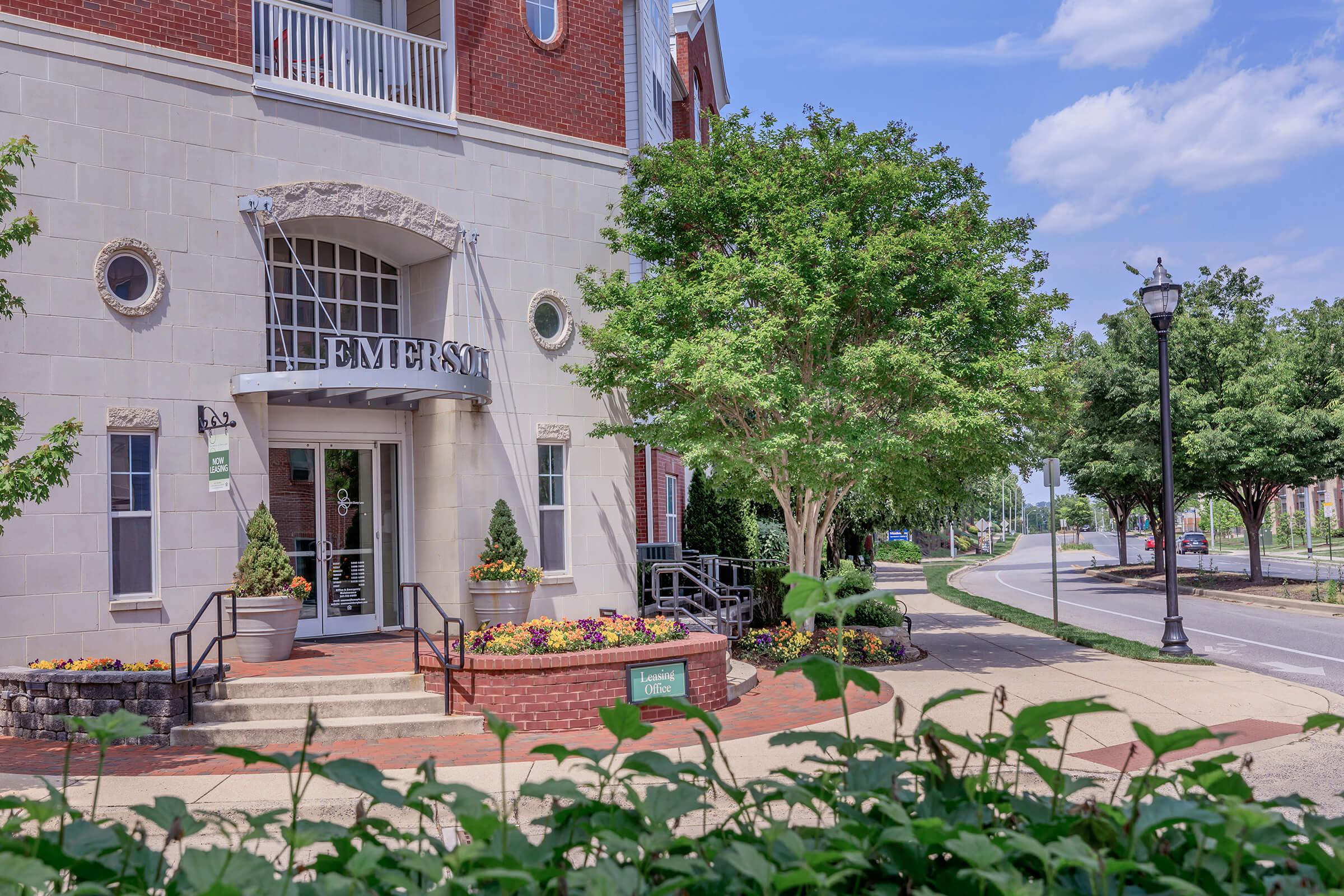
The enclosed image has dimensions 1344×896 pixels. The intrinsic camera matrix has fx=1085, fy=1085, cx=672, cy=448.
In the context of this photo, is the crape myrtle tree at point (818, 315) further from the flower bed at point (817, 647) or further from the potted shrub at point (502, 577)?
the potted shrub at point (502, 577)

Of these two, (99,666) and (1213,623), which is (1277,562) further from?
(99,666)

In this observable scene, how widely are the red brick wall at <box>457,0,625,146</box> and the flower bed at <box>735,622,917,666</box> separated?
7.82 m

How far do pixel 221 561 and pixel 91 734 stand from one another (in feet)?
38.0

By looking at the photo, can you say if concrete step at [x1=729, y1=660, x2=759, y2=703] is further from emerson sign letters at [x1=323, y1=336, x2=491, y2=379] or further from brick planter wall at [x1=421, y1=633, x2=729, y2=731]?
emerson sign letters at [x1=323, y1=336, x2=491, y2=379]

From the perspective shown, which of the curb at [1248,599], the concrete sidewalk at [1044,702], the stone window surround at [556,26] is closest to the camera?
the concrete sidewalk at [1044,702]

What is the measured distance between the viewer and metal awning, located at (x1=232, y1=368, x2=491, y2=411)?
12.6 m

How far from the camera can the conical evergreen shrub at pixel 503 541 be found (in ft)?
46.5

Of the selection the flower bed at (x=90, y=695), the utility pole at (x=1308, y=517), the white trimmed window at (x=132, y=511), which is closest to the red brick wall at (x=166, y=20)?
the white trimmed window at (x=132, y=511)

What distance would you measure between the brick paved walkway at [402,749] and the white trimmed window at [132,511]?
191 centimetres

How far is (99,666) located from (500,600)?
480 centimetres

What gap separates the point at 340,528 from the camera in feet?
48.2

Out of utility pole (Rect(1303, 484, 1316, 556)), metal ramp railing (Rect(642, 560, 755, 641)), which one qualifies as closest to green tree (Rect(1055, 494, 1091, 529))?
utility pole (Rect(1303, 484, 1316, 556))

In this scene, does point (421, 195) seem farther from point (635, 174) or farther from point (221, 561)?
point (221, 561)

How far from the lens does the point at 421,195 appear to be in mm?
14531
